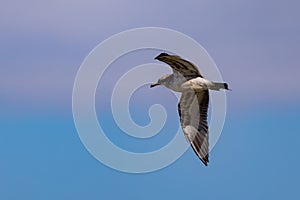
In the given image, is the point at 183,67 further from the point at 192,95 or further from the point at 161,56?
the point at 192,95

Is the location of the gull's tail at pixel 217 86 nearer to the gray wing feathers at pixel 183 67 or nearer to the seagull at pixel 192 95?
the seagull at pixel 192 95

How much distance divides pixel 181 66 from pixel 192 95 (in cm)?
110

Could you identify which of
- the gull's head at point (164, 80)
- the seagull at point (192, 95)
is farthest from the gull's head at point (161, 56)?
the gull's head at point (164, 80)

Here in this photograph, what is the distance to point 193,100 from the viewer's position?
53.1 ft

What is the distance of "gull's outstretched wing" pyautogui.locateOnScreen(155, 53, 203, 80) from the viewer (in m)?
14.7

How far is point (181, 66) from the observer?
15.1 m

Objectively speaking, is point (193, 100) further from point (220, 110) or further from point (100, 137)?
point (100, 137)

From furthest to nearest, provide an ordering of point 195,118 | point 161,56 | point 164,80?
point 195,118
point 164,80
point 161,56

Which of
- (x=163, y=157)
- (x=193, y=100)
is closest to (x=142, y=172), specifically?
(x=163, y=157)

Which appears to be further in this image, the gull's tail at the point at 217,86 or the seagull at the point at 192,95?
the seagull at the point at 192,95

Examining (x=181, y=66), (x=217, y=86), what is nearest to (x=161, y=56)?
(x=181, y=66)

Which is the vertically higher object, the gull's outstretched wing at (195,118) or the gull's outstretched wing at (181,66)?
the gull's outstretched wing at (181,66)

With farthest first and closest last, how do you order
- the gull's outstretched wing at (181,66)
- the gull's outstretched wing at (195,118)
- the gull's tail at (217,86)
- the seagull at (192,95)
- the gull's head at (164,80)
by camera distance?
the gull's outstretched wing at (195,118) → the gull's head at (164,80) → the seagull at (192,95) → the gull's outstretched wing at (181,66) → the gull's tail at (217,86)

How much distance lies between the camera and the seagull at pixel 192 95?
15.0 m
